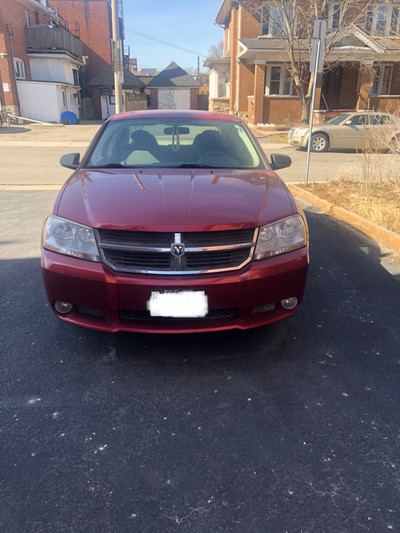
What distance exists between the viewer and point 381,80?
2673 cm

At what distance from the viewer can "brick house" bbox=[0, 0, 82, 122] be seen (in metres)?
30.1

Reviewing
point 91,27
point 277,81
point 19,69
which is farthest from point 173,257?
point 91,27

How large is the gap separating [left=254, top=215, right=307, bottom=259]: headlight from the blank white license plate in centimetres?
48

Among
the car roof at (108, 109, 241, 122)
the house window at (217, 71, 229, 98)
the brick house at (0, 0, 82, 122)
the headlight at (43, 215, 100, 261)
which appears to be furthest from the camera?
the house window at (217, 71, 229, 98)

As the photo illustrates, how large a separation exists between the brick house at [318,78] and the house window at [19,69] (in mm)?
15960

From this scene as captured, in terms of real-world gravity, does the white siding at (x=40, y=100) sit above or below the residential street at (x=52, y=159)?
above

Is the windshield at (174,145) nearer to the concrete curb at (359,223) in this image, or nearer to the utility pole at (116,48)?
the concrete curb at (359,223)

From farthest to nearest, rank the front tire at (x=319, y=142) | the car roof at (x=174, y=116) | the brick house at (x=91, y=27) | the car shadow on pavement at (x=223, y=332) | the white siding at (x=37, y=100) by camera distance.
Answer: the brick house at (x=91, y=27), the white siding at (x=37, y=100), the front tire at (x=319, y=142), the car roof at (x=174, y=116), the car shadow on pavement at (x=223, y=332)

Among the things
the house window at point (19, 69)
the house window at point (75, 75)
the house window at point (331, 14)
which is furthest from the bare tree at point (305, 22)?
the house window at point (75, 75)

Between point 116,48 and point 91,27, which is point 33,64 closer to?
point 91,27

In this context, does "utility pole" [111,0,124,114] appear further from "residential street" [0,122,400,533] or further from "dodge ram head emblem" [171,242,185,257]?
"dodge ram head emblem" [171,242,185,257]

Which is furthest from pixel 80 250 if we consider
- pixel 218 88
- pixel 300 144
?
pixel 218 88

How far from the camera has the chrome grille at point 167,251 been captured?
2.75 meters

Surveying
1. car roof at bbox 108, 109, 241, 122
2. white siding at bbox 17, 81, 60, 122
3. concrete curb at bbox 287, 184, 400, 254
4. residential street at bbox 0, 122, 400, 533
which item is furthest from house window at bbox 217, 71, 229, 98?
residential street at bbox 0, 122, 400, 533
